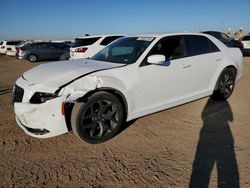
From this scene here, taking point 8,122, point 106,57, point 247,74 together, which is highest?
point 106,57

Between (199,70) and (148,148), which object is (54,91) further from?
(199,70)

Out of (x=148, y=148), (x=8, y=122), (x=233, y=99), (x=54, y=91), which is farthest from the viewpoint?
(x=233, y=99)

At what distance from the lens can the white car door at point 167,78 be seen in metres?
4.11

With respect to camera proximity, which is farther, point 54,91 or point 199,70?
point 199,70

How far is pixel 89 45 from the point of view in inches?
457

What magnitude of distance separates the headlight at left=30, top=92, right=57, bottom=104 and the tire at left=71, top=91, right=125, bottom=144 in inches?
14.3

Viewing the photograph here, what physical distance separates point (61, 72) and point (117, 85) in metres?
0.88

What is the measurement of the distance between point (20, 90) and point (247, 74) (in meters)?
8.49

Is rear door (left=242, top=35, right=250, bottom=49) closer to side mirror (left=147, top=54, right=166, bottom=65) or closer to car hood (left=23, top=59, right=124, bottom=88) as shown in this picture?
side mirror (left=147, top=54, right=166, bottom=65)

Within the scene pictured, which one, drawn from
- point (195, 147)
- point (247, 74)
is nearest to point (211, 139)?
point (195, 147)

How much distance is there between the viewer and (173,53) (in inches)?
183

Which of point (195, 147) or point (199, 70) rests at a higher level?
point (199, 70)

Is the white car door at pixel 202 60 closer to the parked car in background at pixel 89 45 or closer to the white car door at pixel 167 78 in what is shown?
the white car door at pixel 167 78

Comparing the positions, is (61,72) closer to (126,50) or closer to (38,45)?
(126,50)
